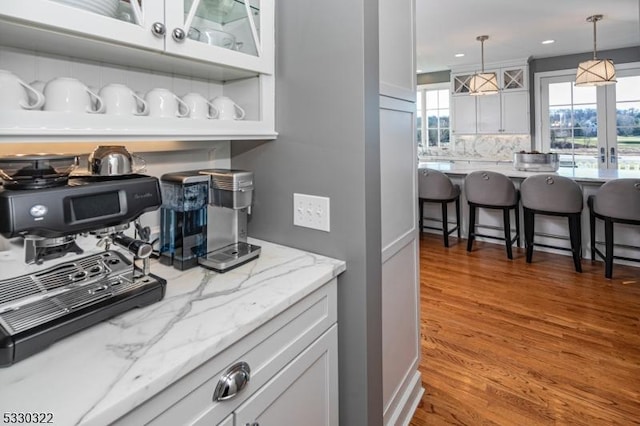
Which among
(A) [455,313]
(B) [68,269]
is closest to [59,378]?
(B) [68,269]

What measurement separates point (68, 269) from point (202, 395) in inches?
21.0

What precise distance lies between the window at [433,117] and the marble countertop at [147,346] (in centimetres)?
680

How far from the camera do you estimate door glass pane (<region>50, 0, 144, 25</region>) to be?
2.96 feet

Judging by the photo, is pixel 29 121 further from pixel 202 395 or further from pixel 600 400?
pixel 600 400

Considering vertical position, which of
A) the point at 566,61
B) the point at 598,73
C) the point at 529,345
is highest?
the point at 566,61

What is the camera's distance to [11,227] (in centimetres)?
72

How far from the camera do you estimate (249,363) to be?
923mm

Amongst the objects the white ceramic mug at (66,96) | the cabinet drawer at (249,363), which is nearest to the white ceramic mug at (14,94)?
the white ceramic mug at (66,96)

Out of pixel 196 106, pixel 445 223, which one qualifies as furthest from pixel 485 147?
pixel 196 106

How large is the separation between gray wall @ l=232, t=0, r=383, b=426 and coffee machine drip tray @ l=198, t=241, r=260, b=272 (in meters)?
0.19

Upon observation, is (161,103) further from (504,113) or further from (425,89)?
(425,89)

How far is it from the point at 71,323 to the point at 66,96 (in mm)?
536

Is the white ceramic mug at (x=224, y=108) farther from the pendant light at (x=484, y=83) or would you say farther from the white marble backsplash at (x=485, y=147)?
the white marble backsplash at (x=485, y=147)

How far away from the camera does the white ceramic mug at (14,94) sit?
0.80 meters
